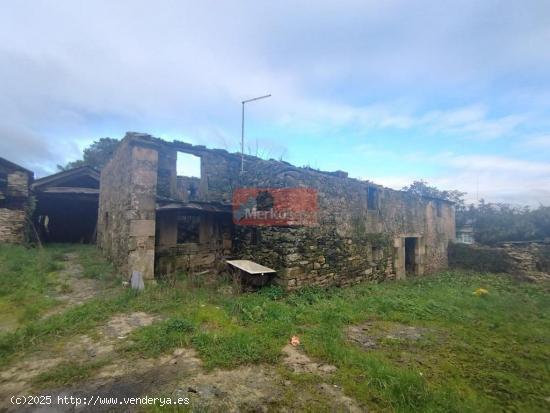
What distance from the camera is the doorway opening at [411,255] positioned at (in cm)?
1144

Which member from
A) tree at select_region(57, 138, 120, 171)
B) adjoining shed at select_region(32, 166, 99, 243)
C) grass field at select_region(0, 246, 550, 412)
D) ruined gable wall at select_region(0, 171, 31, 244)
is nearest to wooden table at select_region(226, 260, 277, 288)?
grass field at select_region(0, 246, 550, 412)

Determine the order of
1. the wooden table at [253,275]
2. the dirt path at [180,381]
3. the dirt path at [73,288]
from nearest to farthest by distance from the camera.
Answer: the dirt path at [180,381]
the dirt path at [73,288]
the wooden table at [253,275]

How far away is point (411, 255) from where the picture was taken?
11633 mm

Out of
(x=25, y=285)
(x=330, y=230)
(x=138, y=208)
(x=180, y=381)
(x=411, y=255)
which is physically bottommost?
A: (x=180, y=381)

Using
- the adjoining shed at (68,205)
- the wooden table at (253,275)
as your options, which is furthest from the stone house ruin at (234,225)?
the adjoining shed at (68,205)

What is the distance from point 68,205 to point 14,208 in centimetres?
361

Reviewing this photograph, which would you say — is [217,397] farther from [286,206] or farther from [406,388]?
[286,206]

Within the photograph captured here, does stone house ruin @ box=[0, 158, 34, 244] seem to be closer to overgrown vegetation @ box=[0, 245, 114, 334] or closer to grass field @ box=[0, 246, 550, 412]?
overgrown vegetation @ box=[0, 245, 114, 334]

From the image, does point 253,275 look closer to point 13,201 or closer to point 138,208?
point 138,208

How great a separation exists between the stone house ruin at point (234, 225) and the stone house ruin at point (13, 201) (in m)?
5.21

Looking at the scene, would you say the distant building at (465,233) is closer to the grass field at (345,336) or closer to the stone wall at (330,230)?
the stone wall at (330,230)

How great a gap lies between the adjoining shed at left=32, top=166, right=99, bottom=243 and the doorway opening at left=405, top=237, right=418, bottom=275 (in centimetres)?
1607

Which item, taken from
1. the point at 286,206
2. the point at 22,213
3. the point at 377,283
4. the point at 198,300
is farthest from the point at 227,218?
the point at 22,213

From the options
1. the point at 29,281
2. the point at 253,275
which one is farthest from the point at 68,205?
the point at 253,275
